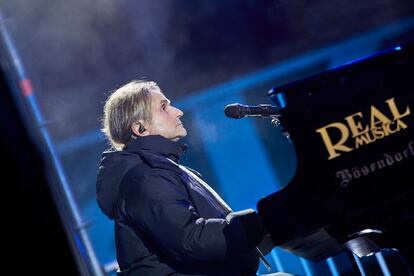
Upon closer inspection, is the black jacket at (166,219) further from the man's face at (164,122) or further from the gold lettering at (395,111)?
the gold lettering at (395,111)

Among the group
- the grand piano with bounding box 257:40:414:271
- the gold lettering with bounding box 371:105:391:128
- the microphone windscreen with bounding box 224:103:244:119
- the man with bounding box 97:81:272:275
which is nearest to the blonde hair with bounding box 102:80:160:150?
the man with bounding box 97:81:272:275

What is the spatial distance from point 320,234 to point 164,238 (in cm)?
67

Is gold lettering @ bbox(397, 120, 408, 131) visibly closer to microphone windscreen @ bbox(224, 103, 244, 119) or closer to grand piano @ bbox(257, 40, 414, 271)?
grand piano @ bbox(257, 40, 414, 271)

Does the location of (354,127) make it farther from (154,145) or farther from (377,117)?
(154,145)

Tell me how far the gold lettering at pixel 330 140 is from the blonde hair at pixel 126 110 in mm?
1069

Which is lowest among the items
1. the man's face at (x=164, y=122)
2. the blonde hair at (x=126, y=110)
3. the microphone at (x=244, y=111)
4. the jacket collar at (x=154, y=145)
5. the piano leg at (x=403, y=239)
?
the piano leg at (x=403, y=239)

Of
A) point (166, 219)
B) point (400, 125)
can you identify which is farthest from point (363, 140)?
point (166, 219)

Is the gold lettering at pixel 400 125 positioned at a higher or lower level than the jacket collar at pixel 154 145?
lower

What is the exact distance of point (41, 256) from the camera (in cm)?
102

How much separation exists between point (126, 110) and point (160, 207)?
0.72 m

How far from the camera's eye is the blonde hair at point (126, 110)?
276 cm

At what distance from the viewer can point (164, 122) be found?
9.01 feet

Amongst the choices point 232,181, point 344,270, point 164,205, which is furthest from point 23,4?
point 344,270

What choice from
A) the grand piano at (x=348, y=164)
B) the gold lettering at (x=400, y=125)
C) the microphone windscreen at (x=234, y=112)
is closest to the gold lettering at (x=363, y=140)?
the grand piano at (x=348, y=164)
